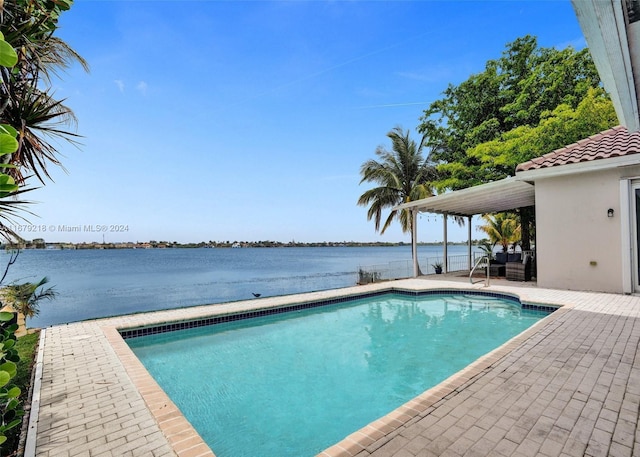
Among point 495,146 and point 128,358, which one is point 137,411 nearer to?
point 128,358

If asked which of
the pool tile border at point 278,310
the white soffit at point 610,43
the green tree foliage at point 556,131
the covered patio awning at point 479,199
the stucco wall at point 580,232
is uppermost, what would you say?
the green tree foliage at point 556,131

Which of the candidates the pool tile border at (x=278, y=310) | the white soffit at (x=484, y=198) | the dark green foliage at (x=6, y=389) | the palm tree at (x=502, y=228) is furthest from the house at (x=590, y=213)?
the palm tree at (x=502, y=228)

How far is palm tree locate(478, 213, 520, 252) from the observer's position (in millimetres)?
22938

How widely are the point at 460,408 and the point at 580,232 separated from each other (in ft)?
28.3

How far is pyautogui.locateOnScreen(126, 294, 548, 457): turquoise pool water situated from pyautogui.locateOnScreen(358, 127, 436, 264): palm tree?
9.20m

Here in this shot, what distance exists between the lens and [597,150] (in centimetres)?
907

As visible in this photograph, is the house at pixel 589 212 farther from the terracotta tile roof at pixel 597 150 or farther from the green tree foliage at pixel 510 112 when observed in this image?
the green tree foliage at pixel 510 112

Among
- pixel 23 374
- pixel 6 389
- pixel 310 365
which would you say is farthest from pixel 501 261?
pixel 6 389

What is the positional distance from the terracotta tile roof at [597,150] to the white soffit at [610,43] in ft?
22.1

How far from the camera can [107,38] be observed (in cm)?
848

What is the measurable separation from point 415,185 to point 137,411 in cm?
1690

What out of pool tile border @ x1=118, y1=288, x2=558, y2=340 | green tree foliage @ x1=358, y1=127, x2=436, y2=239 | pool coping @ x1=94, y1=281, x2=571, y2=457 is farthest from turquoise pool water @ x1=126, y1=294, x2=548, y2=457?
green tree foliage @ x1=358, y1=127, x2=436, y2=239

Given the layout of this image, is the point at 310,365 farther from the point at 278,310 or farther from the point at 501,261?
the point at 501,261

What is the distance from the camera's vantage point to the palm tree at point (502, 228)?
22938 mm
